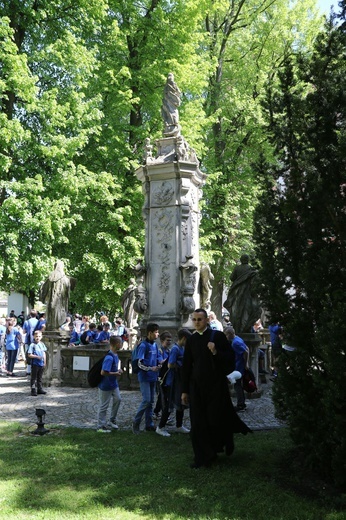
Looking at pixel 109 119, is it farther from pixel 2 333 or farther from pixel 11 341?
pixel 11 341

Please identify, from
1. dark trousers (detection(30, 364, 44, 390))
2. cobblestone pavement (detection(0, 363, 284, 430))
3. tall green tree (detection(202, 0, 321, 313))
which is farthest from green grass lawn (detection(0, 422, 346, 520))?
tall green tree (detection(202, 0, 321, 313))

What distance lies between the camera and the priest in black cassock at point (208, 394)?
6.24 m

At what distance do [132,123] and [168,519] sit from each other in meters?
18.2

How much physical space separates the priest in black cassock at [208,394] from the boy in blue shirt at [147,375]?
1.77m

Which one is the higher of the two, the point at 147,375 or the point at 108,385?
the point at 147,375

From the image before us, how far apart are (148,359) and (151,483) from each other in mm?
2837

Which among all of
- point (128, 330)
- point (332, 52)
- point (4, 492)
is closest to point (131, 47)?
point (128, 330)

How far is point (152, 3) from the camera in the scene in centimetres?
2077

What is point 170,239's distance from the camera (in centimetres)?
1318

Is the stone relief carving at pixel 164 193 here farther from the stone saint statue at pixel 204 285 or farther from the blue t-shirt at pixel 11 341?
the blue t-shirt at pixel 11 341

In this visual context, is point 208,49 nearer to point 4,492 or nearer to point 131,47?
point 131,47

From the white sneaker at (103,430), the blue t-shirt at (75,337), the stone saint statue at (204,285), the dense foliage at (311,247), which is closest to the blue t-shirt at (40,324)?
the blue t-shirt at (75,337)

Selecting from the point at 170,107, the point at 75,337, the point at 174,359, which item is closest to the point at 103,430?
the point at 174,359

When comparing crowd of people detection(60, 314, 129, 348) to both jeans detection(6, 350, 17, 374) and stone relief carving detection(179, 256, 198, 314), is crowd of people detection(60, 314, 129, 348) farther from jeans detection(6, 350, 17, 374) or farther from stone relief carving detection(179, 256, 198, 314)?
stone relief carving detection(179, 256, 198, 314)
